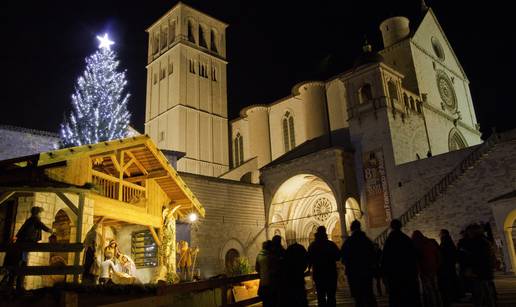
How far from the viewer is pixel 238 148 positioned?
4300cm

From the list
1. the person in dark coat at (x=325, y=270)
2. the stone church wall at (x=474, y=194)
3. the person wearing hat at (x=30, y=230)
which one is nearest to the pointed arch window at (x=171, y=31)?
the stone church wall at (x=474, y=194)

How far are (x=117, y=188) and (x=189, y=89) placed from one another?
1243 inches

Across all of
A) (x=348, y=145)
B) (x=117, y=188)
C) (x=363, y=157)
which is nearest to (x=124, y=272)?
(x=117, y=188)

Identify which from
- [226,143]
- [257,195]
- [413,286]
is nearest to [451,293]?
[413,286]

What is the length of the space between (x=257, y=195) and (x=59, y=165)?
1893 cm

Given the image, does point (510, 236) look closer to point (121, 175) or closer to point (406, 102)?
point (406, 102)

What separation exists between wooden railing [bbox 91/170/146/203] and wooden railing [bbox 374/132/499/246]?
13399mm

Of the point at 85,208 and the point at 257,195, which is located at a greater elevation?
the point at 257,195

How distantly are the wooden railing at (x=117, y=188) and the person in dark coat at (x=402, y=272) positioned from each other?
7.30 m

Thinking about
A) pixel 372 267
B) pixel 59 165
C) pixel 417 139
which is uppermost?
pixel 417 139

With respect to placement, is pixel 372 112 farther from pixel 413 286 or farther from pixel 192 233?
pixel 413 286

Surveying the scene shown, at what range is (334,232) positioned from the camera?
28.4 meters

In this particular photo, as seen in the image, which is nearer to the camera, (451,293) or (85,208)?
(451,293)

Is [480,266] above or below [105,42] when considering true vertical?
below
